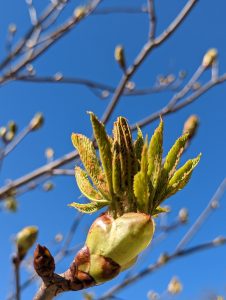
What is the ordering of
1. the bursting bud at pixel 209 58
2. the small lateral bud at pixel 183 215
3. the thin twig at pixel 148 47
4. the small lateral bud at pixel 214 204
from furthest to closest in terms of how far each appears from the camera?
1. the small lateral bud at pixel 183 215
2. the small lateral bud at pixel 214 204
3. the bursting bud at pixel 209 58
4. the thin twig at pixel 148 47

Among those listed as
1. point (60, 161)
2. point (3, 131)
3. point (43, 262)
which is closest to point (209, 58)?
point (60, 161)

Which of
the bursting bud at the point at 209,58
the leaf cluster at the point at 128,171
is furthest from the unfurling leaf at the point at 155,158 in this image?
the bursting bud at the point at 209,58

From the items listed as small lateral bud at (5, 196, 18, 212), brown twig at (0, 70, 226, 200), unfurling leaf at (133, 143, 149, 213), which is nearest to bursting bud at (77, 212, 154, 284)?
unfurling leaf at (133, 143, 149, 213)

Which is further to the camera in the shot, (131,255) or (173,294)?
(173,294)

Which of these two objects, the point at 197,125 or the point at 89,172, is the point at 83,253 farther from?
the point at 197,125

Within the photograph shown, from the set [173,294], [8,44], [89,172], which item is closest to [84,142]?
[89,172]

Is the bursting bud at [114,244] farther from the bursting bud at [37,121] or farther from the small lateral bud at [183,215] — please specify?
the small lateral bud at [183,215]
